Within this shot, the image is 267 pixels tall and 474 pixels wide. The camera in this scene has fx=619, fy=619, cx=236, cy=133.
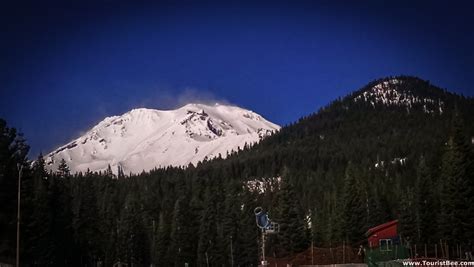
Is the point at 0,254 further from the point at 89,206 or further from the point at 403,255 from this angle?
the point at 89,206

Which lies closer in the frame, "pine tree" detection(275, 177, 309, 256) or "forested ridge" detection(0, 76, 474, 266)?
"forested ridge" detection(0, 76, 474, 266)

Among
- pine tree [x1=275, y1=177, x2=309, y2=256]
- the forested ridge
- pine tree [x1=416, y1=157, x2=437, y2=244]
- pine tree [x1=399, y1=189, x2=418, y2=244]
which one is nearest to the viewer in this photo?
the forested ridge

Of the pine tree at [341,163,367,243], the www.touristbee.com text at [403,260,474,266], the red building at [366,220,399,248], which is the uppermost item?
the pine tree at [341,163,367,243]

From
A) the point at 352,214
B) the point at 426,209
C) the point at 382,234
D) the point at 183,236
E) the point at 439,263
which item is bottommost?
the point at 439,263

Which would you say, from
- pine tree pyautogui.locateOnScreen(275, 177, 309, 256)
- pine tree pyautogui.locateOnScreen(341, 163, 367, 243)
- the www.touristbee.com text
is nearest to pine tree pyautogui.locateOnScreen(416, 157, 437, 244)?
pine tree pyautogui.locateOnScreen(341, 163, 367, 243)

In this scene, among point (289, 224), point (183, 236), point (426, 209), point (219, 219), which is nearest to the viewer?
point (289, 224)

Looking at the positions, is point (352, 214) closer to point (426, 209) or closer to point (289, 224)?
point (289, 224)

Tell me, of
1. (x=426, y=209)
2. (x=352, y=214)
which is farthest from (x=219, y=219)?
(x=426, y=209)

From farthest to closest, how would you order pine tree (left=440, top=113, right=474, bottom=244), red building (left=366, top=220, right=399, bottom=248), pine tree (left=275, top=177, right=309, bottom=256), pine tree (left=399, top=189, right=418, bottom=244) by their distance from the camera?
pine tree (left=399, top=189, right=418, bottom=244) → pine tree (left=275, top=177, right=309, bottom=256) → red building (left=366, top=220, right=399, bottom=248) → pine tree (left=440, top=113, right=474, bottom=244)

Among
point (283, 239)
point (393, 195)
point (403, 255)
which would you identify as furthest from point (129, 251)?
point (403, 255)

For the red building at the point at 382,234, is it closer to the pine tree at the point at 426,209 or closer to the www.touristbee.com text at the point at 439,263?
the pine tree at the point at 426,209

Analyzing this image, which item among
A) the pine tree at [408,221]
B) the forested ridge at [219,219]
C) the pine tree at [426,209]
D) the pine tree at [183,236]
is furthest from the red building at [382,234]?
the pine tree at [183,236]

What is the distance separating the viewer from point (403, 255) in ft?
159

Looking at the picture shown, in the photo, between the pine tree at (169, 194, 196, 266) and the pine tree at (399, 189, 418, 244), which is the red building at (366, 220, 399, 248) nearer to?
the pine tree at (399, 189, 418, 244)
